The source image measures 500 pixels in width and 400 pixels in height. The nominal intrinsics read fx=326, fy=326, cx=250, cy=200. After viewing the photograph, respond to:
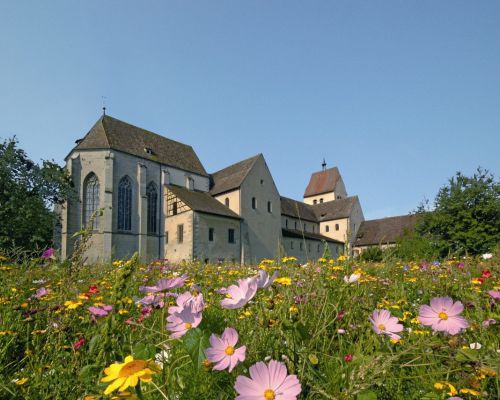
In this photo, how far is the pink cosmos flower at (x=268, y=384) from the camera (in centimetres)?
83

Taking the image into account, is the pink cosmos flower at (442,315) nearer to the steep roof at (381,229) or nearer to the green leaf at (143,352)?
the green leaf at (143,352)

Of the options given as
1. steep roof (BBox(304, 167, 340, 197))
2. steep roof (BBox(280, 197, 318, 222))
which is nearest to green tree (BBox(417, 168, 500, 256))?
steep roof (BBox(280, 197, 318, 222))

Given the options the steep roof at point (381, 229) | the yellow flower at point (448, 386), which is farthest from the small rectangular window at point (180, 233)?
the yellow flower at point (448, 386)

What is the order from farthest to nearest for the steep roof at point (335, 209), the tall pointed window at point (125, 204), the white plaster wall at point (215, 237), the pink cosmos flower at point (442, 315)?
the steep roof at point (335, 209) → the tall pointed window at point (125, 204) → the white plaster wall at point (215, 237) → the pink cosmos flower at point (442, 315)

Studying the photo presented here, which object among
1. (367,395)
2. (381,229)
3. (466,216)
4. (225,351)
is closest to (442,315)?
(367,395)

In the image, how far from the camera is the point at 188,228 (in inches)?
1067

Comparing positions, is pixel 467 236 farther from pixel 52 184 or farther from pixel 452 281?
pixel 52 184

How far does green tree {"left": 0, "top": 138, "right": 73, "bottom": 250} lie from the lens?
1953cm

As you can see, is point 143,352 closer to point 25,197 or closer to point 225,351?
point 225,351

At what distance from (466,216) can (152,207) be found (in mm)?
25280

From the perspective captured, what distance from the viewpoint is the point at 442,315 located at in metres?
1.22

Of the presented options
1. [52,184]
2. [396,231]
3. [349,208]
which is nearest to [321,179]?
[349,208]

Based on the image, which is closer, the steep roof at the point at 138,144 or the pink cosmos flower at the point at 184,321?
the pink cosmos flower at the point at 184,321

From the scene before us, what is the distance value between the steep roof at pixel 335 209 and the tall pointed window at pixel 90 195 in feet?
95.5
